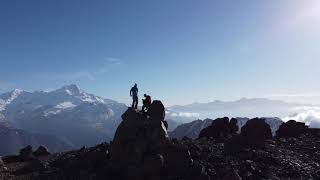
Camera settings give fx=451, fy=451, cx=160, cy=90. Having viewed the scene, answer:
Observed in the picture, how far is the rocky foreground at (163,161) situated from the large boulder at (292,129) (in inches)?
719

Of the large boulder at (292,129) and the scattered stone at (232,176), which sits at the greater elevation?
the large boulder at (292,129)

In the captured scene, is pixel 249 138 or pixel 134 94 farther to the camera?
pixel 249 138

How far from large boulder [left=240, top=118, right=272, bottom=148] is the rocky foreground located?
15 cm

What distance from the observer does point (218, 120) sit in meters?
87.2

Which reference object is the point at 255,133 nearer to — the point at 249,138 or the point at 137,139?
the point at 249,138

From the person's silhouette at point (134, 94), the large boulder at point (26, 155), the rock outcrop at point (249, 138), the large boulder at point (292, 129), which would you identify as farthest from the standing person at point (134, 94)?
the large boulder at point (292, 129)

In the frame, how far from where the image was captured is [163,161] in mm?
50219

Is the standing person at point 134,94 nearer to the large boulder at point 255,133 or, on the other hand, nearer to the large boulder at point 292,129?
the large boulder at point 255,133

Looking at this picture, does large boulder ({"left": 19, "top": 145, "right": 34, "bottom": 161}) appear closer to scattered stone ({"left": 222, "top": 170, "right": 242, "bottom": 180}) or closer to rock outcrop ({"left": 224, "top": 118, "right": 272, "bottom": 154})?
rock outcrop ({"left": 224, "top": 118, "right": 272, "bottom": 154})

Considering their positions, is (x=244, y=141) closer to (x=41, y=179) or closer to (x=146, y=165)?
(x=146, y=165)

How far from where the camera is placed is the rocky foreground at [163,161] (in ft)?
164

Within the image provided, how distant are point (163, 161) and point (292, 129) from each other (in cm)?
4285

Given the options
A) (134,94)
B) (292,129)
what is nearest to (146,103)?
(134,94)

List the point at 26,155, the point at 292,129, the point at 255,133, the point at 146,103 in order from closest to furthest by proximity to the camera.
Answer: the point at 146,103 → the point at 255,133 → the point at 26,155 → the point at 292,129
